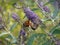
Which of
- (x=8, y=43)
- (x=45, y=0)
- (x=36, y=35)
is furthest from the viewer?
(x=45, y=0)

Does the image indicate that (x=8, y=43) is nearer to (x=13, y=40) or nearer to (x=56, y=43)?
(x=13, y=40)

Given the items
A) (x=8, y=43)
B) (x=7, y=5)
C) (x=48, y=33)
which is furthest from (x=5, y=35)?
(x=7, y=5)

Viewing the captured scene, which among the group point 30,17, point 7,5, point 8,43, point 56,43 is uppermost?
point 30,17

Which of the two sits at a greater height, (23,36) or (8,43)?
(23,36)

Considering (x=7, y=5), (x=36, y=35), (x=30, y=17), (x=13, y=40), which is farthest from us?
(x=7, y=5)

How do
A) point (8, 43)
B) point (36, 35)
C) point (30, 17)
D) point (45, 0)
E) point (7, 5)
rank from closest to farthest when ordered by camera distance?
point (30, 17), point (36, 35), point (8, 43), point (45, 0), point (7, 5)

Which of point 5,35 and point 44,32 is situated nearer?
point 44,32

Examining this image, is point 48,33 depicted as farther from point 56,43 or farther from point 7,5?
point 7,5

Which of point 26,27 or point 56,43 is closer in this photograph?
point 56,43

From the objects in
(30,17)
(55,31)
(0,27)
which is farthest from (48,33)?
(0,27)

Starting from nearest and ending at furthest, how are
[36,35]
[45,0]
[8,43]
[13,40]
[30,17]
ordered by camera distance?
[30,17] < [36,35] < [13,40] < [8,43] < [45,0]
